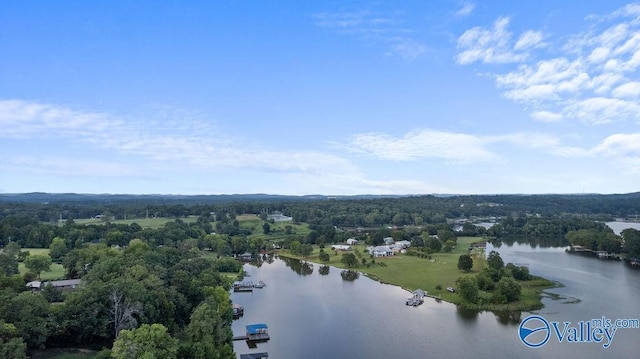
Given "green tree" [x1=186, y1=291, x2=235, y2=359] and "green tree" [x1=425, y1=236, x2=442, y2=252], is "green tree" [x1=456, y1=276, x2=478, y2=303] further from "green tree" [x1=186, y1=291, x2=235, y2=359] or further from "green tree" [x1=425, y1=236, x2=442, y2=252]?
"green tree" [x1=425, y1=236, x2=442, y2=252]

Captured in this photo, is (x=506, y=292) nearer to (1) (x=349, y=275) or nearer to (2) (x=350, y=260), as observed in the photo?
(1) (x=349, y=275)

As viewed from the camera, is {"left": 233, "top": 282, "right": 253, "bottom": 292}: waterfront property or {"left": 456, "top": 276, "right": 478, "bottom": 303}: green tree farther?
{"left": 233, "top": 282, "right": 253, "bottom": 292}: waterfront property

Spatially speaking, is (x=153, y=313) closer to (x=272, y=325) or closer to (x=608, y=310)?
(x=272, y=325)

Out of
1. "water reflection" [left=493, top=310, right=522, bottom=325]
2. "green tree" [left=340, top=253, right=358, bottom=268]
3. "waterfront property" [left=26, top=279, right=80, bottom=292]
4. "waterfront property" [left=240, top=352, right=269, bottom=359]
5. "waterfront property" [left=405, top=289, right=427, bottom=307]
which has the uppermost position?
"waterfront property" [left=26, top=279, right=80, bottom=292]

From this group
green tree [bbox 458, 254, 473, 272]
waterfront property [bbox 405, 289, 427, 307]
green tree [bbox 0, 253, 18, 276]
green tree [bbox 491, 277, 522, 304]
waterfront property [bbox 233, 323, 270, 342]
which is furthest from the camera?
green tree [bbox 458, 254, 473, 272]

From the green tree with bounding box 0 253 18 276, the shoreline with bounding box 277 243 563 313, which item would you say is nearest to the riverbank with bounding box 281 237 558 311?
the shoreline with bounding box 277 243 563 313

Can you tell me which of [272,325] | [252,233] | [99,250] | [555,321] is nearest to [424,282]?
[555,321]

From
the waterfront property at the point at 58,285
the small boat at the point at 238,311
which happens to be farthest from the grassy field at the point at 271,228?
the waterfront property at the point at 58,285
